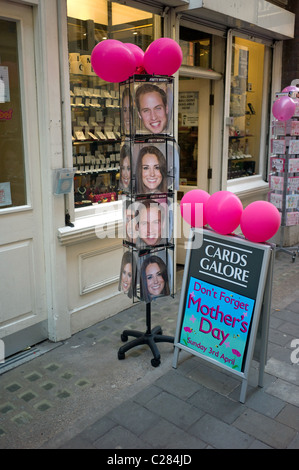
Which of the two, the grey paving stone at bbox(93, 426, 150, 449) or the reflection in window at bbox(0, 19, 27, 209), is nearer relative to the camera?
the grey paving stone at bbox(93, 426, 150, 449)

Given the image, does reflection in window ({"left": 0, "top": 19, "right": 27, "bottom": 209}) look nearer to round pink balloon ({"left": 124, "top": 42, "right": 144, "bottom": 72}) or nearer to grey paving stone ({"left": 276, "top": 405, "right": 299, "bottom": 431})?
round pink balloon ({"left": 124, "top": 42, "right": 144, "bottom": 72})

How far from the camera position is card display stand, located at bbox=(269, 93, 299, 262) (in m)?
6.35

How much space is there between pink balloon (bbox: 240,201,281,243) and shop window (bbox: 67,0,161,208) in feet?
6.20

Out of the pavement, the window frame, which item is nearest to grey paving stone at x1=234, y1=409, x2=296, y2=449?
the pavement

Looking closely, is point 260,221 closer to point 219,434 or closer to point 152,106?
point 152,106

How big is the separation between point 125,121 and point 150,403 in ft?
7.37

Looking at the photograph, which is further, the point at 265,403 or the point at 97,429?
the point at 265,403

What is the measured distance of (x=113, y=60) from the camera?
10.5 ft

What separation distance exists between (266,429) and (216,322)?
2.69 feet

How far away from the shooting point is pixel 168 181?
3.65 metres

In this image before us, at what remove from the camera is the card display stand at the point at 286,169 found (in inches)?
250
